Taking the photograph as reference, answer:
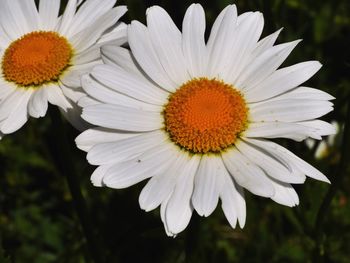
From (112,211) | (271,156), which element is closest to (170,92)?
(271,156)

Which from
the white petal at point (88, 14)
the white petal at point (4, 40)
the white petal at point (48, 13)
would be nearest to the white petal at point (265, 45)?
the white petal at point (88, 14)

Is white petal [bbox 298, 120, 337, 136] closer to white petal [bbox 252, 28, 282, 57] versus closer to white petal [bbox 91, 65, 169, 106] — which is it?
white petal [bbox 252, 28, 282, 57]

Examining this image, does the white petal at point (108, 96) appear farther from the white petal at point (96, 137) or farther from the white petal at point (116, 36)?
the white petal at point (116, 36)

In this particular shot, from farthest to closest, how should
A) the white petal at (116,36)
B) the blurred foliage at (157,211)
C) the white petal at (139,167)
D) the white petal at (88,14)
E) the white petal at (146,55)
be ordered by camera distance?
1. the blurred foliage at (157,211)
2. the white petal at (88,14)
3. the white petal at (116,36)
4. the white petal at (146,55)
5. the white petal at (139,167)

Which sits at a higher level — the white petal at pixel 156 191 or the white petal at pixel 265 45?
the white petal at pixel 265 45

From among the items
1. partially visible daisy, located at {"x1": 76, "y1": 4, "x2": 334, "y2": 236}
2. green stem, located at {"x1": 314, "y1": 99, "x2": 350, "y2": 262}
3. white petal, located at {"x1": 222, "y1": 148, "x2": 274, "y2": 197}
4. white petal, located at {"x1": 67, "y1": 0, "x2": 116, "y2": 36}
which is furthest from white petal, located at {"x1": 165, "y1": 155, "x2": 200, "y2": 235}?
white petal, located at {"x1": 67, "y1": 0, "x2": 116, "y2": 36}

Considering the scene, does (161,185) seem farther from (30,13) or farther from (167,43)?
(30,13)

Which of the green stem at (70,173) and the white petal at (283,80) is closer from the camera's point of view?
the white petal at (283,80)
